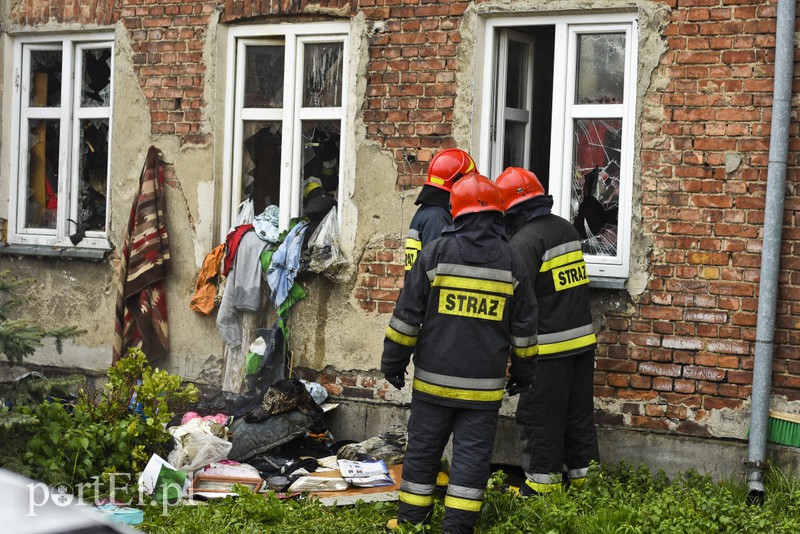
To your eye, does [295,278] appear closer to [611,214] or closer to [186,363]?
[186,363]

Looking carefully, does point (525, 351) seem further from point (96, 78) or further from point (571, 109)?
point (96, 78)

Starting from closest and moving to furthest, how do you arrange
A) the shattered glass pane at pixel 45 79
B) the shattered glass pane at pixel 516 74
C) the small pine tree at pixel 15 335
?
the small pine tree at pixel 15 335 → the shattered glass pane at pixel 516 74 → the shattered glass pane at pixel 45 79

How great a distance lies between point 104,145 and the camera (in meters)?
9.55

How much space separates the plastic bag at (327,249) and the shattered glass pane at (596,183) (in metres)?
1.75

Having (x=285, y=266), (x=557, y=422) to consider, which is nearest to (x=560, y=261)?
(x=557, y=422)

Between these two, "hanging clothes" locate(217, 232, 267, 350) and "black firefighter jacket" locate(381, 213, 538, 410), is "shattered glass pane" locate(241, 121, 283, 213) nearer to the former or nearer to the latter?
"hanging clothes" locate(217, 232, 267, 350)

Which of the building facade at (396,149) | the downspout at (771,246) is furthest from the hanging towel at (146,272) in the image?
the downspout at (771,246)

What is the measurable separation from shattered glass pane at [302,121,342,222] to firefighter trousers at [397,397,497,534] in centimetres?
285

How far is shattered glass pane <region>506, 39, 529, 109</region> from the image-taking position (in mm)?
8125

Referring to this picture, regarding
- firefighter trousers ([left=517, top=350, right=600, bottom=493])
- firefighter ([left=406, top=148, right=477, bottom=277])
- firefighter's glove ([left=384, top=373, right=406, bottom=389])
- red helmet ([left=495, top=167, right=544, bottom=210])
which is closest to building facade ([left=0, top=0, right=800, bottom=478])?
firefighter trousers ([left=517, top=350, right=600, bottom=493])

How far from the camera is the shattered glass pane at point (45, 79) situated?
32.0 ft

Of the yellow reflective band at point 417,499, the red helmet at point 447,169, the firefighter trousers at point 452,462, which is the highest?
the red helmet at point 447,169

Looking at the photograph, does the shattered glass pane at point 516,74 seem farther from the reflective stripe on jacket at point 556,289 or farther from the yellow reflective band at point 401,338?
the yellow reflective band at point 401,338

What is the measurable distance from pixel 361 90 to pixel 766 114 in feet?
9.44
